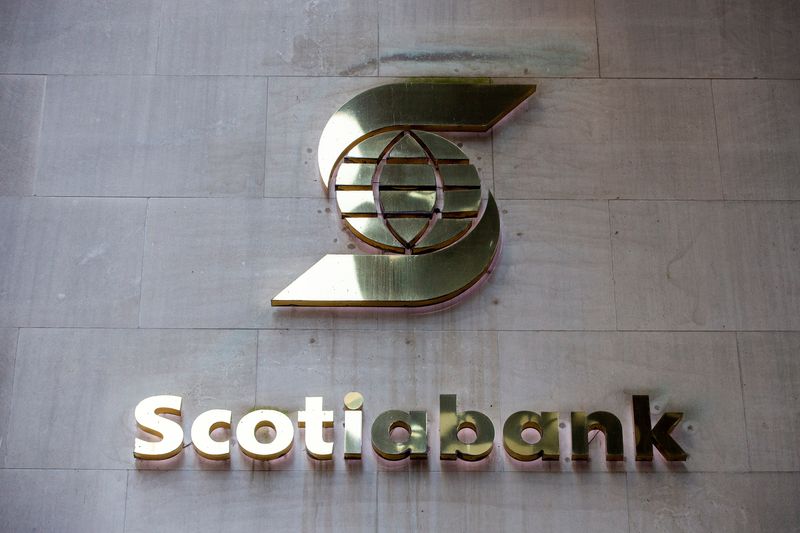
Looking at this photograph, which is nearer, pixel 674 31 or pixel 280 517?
pixel 280 517

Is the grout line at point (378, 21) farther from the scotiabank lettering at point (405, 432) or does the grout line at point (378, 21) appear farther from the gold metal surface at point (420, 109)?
the scotiabank lettering at point (405, 432)

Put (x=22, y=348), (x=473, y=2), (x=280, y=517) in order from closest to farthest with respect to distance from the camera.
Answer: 1. (x=280, y=517)
2. (x=22, y=348)
3. (x=473, y=2)

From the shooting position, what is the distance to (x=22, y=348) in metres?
6.54

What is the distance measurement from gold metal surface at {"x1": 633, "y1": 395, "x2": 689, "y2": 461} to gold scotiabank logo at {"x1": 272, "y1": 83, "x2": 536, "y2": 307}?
1.45 meters

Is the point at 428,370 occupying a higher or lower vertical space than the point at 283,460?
higher

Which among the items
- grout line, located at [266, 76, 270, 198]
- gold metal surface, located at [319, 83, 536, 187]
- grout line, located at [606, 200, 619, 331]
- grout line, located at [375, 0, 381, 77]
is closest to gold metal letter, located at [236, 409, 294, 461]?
grout line, located at [266, 76, 270, 198]

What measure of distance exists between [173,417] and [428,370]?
1.80 metres

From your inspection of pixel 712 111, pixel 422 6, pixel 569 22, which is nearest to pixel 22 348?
pixel 422 6

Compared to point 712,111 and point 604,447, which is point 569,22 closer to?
point 712,111

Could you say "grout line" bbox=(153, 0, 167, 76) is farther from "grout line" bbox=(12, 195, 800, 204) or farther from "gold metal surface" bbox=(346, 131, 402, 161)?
"gold metal surface" bbox=(346, 131, 402, 161)

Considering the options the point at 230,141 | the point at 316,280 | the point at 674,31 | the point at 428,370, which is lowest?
the point at 428,370

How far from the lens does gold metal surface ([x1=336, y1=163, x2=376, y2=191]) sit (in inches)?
272

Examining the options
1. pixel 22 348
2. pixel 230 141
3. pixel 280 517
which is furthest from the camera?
pixel 230 141

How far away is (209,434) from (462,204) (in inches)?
96.4
